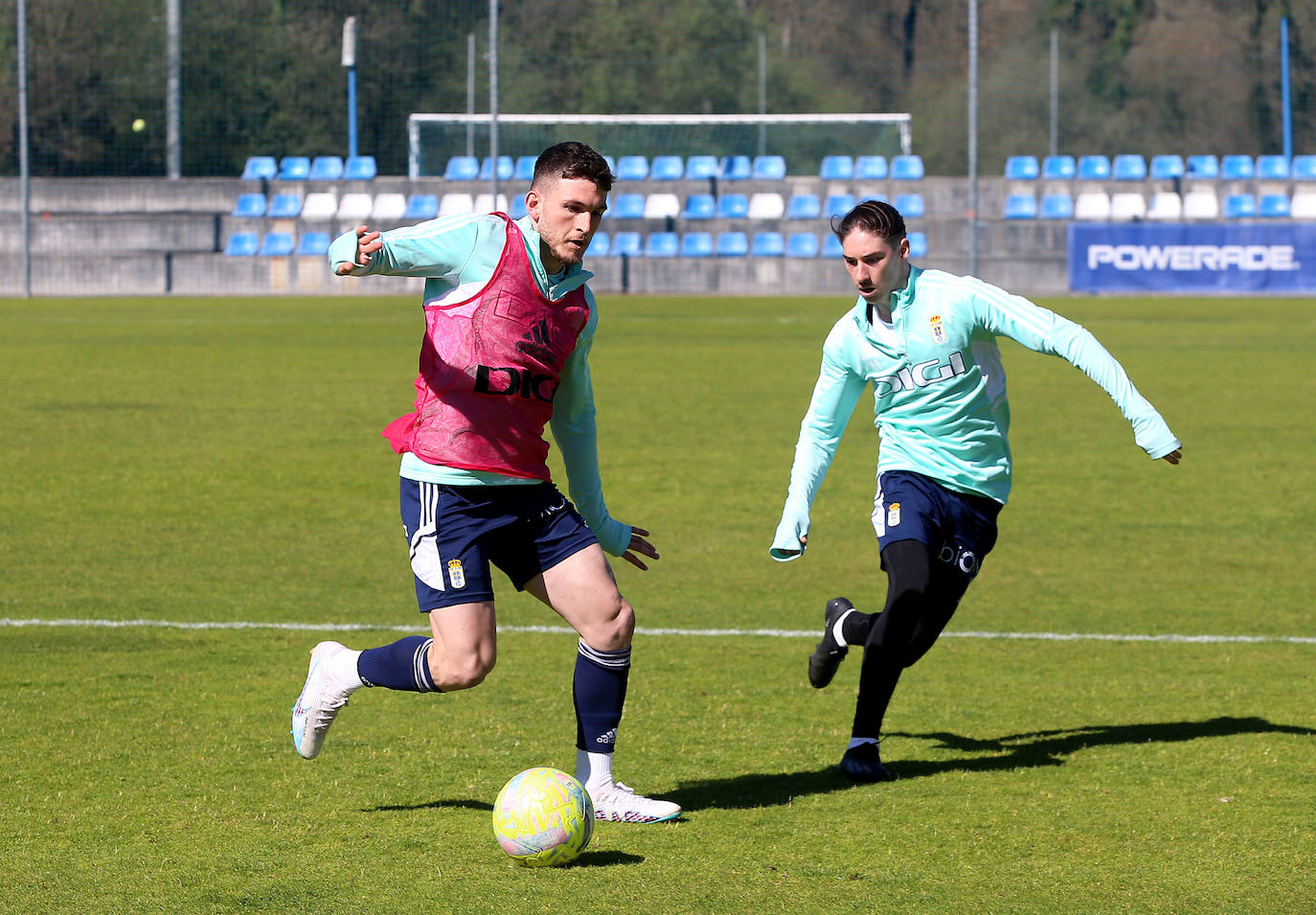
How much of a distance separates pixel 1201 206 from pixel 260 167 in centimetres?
2096

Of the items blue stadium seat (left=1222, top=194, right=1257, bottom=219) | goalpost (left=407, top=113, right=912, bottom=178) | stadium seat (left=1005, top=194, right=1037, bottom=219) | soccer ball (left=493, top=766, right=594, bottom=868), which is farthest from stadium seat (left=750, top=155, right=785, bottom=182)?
soccer ball (left=493, top=766, right=594, bottom=868)

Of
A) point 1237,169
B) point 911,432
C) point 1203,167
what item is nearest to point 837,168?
point 1203,167

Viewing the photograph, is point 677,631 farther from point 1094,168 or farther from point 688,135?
point 688,135

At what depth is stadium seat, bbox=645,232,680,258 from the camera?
112ft

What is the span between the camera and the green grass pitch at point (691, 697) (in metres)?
4.23

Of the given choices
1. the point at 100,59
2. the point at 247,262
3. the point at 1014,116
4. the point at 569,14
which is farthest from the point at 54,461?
the point at 1014,116

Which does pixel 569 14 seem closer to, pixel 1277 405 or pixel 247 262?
pixel 247 262

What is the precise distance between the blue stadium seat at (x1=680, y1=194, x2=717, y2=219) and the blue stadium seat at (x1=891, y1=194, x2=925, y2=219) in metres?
4.02

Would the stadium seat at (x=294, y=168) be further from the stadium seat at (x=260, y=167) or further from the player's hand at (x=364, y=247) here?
the player's hand at (x=364, y=247)

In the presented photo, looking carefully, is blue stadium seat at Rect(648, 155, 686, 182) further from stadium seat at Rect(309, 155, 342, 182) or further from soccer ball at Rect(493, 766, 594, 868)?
soccer ball at Rect(493, 766, 594, 868)

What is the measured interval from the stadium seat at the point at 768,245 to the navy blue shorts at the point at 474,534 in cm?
2947

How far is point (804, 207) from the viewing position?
34812 mm

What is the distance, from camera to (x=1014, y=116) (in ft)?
145

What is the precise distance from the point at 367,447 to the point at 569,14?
1121 inches
